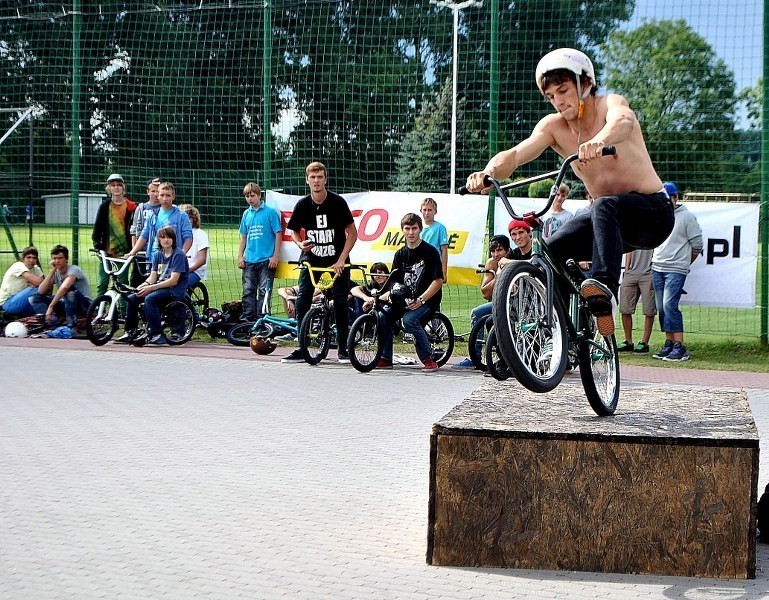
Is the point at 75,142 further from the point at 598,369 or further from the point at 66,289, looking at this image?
the point at 598,369

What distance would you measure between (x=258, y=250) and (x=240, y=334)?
1.11 metres

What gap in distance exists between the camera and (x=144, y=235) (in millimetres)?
15109

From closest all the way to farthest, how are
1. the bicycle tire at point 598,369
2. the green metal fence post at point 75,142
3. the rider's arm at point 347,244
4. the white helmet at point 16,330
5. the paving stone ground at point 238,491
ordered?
1. the paving stone ground at point 238,491
2. the bicycle tire at point 598,369
3. the rider's arm at point 347,244
4. the white helmet at point 16,330
5. the green metal fence post at point 75,142

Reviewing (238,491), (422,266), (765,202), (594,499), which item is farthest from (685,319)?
(594,499)

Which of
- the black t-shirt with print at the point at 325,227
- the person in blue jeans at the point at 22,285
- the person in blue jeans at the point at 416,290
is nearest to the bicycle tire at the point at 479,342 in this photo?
the person in blue jeans at the point at 416,290

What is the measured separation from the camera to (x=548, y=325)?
5.61 meters

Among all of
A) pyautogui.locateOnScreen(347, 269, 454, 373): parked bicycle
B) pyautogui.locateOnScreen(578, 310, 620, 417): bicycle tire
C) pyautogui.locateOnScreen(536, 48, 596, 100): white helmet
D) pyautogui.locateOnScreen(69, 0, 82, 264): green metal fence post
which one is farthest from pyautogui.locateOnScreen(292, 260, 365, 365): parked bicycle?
pyautogui.locateOnScreen(536, 48, 596, 100): white helmet

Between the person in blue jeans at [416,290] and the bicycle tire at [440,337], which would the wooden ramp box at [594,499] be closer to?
the person in blue jeans at [416,290]

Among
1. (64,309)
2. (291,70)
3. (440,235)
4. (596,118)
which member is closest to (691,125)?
(440,235)

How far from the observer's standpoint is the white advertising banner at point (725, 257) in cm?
1352

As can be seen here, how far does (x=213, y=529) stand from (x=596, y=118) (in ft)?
9.41

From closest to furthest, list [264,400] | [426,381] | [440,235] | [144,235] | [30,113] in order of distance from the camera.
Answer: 1. [264,400]
2. [426,381]
3. [440,235]
4. [144,235]
5. [30,113]

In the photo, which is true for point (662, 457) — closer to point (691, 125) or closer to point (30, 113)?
point (691, 125)

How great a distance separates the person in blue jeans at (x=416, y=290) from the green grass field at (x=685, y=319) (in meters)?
1.61
